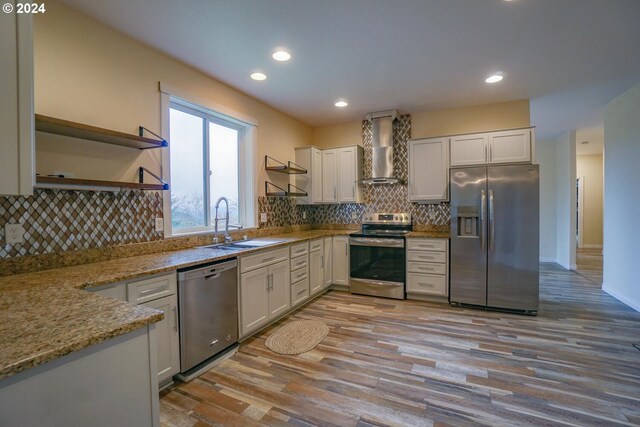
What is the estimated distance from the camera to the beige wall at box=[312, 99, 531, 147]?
3969mm

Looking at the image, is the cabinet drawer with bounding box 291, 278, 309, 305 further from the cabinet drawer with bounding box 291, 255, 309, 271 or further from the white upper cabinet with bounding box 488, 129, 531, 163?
the white upper cabinet with bounding box 488, 129, 531, 163

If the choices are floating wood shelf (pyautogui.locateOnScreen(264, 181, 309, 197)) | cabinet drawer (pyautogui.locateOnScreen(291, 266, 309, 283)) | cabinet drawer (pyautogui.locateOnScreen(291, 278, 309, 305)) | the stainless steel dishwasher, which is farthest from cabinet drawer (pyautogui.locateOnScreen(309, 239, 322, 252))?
the stainless steel dishwasher

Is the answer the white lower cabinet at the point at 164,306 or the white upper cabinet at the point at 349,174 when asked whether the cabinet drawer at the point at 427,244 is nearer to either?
the white upper cabinet at the point at 349,174

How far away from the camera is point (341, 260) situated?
436cm

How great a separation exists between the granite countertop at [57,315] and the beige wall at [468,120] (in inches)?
157

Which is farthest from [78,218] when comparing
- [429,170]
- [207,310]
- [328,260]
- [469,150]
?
[469,150]

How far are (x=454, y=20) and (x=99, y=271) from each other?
3030 millimetres

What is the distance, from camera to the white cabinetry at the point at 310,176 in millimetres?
4656

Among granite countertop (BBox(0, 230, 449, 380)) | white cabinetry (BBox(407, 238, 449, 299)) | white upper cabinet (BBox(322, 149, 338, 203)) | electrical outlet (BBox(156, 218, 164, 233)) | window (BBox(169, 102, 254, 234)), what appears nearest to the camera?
granite countertop (BBox(0, 230, 449, 380))

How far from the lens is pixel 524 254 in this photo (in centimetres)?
340

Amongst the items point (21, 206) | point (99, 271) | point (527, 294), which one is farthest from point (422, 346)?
point (21, 206)

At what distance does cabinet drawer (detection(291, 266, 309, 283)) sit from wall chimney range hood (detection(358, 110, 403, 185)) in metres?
1.70

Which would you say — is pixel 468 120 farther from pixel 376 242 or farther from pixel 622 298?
pixel 622 298

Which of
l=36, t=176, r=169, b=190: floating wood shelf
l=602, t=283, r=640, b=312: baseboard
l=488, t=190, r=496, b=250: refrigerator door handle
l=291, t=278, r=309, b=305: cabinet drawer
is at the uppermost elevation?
l=36, t=176, r=169, b=190: floating wood shelf
